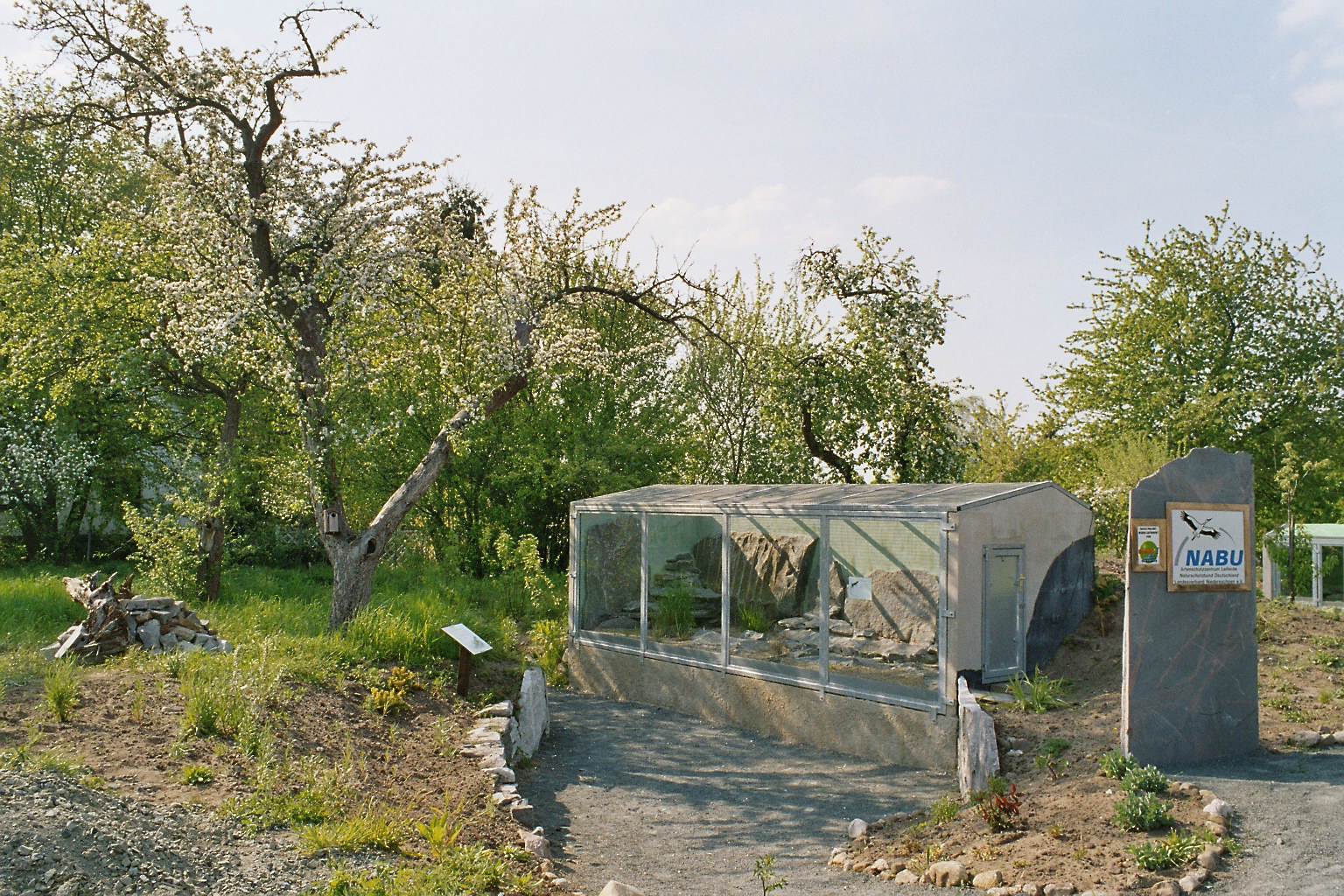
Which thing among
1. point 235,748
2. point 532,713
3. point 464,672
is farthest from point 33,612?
point 235,748

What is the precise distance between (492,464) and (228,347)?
24.8 feet

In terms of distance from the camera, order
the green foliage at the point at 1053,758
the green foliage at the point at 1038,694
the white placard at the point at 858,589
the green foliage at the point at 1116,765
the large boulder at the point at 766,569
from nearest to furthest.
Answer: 1. the green foliage at the point at 1116,765
2. the green foliage at the point at 1053,758
3. the green foliage at the point at 1038,694
4. the white placard at the point at 858,589
5. the large boulder at the point at 766,569

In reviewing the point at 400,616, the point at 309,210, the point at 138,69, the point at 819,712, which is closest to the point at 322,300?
the point at 309,210

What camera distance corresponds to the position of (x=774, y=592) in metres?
11.2

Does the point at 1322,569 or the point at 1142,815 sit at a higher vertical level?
the point at 1322,569

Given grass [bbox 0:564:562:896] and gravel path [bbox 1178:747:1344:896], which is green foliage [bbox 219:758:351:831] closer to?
grass [bbox 0:564:562:896]

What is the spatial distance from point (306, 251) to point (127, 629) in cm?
518

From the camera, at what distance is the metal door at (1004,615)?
9.34 meters

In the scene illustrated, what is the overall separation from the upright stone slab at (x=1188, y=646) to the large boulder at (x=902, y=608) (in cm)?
194

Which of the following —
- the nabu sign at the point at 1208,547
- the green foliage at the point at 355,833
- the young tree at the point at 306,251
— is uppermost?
the young tree at the point at 306,251

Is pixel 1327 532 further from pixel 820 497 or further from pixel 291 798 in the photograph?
pixel 291 798

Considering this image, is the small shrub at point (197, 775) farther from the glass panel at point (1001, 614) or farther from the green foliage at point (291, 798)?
the glass panel at point (1001, 614)

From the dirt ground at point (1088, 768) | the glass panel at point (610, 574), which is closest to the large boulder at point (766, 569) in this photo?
the glass panel at point (610, 574)

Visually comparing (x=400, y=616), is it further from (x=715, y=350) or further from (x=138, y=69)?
(x=715, y=350)
